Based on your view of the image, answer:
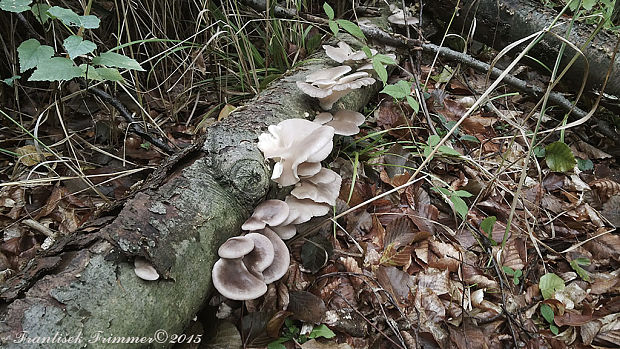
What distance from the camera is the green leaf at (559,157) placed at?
10.5ft

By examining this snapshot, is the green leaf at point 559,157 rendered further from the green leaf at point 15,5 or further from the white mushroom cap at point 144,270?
the green leaf at point 15,5

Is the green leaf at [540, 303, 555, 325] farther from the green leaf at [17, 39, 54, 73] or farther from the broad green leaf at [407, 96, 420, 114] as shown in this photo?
the green leaf at [17, 39, 54, 73]

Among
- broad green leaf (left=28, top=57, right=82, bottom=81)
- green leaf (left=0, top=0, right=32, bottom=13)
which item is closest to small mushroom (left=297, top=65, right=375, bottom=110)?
broad green leaf (left=28, top=57, right=82, bottom=81)

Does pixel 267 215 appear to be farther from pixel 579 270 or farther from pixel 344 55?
pixel 579 270

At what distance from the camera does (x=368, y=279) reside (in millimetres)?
2371

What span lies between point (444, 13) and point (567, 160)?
211cm

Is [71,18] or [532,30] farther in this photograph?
[532,30]

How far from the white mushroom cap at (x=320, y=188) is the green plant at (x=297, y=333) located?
671 mm

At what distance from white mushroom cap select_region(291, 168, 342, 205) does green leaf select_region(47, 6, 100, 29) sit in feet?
4.40

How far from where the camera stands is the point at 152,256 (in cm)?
167

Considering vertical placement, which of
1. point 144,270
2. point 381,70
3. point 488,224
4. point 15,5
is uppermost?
point 15,5

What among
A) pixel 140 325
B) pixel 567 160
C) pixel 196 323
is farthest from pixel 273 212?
pixel 567 160

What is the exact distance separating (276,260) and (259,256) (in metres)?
0.10

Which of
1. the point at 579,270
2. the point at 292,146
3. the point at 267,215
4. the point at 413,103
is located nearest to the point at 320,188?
the point at 292,146
